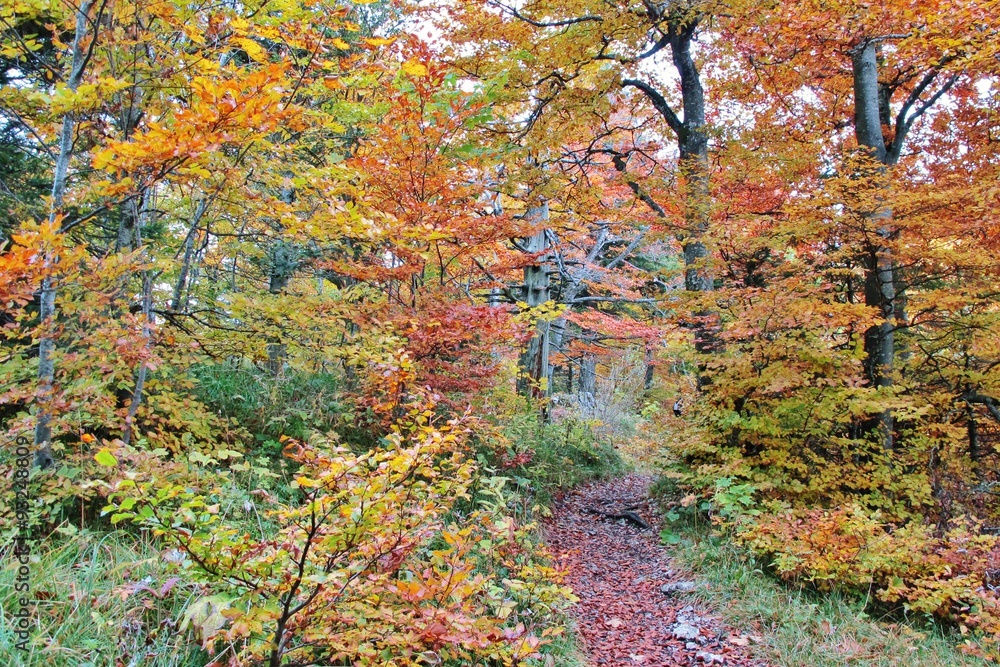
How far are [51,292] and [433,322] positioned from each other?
2.79 metres

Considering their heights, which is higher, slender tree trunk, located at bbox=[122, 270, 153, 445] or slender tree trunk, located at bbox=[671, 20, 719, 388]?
slender tree trunk, located at bbox=[671, 20, 719, 388]

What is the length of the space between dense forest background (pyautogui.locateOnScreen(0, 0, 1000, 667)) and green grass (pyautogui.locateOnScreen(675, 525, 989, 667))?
20cm

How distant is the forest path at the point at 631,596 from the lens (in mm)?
4016

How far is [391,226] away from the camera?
14.2 ft

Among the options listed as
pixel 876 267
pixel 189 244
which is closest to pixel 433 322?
pixel 189 244

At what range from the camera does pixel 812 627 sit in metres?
4.18

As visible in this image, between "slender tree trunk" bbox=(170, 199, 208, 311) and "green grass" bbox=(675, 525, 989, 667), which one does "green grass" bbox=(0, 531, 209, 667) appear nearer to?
"slender tree trunk" bbox=(170, 199, 208, 311)

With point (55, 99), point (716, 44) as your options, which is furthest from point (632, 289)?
point (55, 99)

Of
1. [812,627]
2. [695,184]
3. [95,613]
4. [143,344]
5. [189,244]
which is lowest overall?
[812,627]

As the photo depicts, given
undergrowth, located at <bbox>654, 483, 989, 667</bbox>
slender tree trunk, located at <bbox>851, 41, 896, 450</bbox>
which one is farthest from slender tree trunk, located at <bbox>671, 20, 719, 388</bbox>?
undergrowth, located at <bbox>654, 483, 989, 667</bbox>

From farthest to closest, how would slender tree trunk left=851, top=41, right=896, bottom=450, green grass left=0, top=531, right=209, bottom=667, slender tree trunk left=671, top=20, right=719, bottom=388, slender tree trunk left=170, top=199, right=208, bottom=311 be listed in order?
slender tree trunk left=671, top=20, right=719, bottom=388 → slender tree trunk left=851, top=41, right=896, bottom=450 → slender tree trunk left=170, top=199, right=208, bottom=311 → green grass left=0, top=531, right=209, bottom=667

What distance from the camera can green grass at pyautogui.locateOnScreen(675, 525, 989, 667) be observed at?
12.5 feet

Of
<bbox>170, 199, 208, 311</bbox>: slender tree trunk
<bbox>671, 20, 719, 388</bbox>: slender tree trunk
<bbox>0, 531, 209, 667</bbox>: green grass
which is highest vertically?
<bbox>671, 20, 719, 388</bbox>: slender tree trunk

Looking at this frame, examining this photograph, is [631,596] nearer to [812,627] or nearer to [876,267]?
[812,627]
